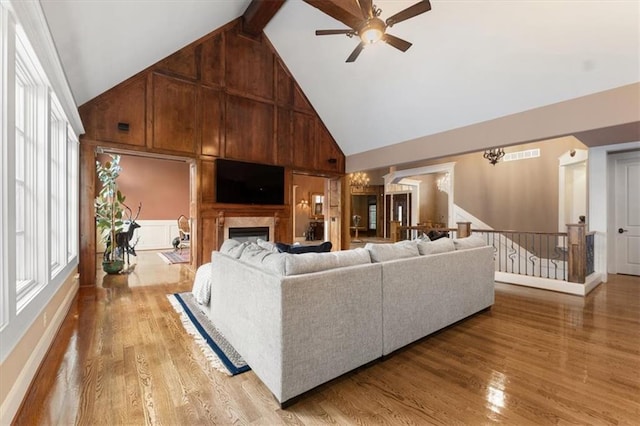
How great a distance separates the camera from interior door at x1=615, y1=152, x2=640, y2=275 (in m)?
5.04

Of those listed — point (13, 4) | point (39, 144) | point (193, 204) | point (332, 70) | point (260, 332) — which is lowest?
point (260, 332)

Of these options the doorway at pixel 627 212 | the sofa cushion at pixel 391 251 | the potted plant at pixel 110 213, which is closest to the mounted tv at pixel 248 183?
the potted plant at pixel 110 213

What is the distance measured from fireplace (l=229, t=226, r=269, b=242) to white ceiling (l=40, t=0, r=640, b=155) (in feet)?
10.2

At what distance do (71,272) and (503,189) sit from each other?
868 cm

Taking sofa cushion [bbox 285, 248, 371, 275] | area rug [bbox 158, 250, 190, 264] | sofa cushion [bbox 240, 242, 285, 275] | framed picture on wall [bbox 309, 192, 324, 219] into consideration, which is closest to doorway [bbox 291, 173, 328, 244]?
framed picture on wall [bbox 309, 192, 324, 219]

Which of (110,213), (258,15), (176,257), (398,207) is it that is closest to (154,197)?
(176,257)

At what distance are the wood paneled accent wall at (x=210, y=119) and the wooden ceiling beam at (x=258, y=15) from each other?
0.60 feet

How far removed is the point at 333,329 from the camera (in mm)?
1854

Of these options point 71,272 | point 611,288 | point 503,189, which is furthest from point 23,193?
point 503,189

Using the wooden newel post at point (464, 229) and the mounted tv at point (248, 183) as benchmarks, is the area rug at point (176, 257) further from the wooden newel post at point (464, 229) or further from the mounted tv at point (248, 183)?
the wooden newel post at point (464, 229)

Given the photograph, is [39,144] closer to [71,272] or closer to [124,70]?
[71,272]

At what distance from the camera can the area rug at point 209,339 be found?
83.3 inches

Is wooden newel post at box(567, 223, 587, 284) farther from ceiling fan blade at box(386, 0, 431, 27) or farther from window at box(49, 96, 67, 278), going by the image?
window at box(49, 96, 67, 278)

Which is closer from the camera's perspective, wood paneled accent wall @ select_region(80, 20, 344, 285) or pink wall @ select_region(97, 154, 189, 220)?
wood paneled accent wall @ select_region(80, 20, 344, 285)
